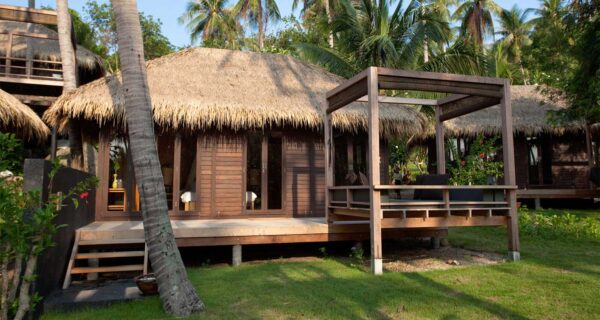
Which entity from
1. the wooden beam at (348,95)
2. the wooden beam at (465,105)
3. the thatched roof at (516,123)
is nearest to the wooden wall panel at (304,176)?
the wooden beam at (348,95)

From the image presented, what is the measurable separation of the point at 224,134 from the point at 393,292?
5393 millimetres

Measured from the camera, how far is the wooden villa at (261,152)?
6992 mm

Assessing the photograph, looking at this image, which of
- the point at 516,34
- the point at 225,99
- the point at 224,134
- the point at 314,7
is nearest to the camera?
the point at 225,99

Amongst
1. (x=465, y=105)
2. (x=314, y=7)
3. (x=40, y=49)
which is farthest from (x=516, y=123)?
(x=40, y=49)

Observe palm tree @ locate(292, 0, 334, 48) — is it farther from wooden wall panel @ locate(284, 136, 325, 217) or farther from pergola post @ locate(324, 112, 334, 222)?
pergola post @ locate(324, 112, 334, 222)

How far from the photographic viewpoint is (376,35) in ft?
45.2

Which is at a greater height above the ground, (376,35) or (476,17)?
(476,17)

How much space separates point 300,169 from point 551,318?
6292 millimetres

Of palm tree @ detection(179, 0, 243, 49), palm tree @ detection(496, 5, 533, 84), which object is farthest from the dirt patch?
palm tree @ detection(496, 5, 533, 84)

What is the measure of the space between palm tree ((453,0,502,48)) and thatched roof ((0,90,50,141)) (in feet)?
A: 63.8

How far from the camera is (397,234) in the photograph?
8.01 m

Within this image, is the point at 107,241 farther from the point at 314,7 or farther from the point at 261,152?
the point at 314,7

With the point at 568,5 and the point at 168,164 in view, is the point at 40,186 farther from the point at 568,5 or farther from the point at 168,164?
the point at 568,5

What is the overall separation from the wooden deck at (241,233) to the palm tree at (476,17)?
1823cm
